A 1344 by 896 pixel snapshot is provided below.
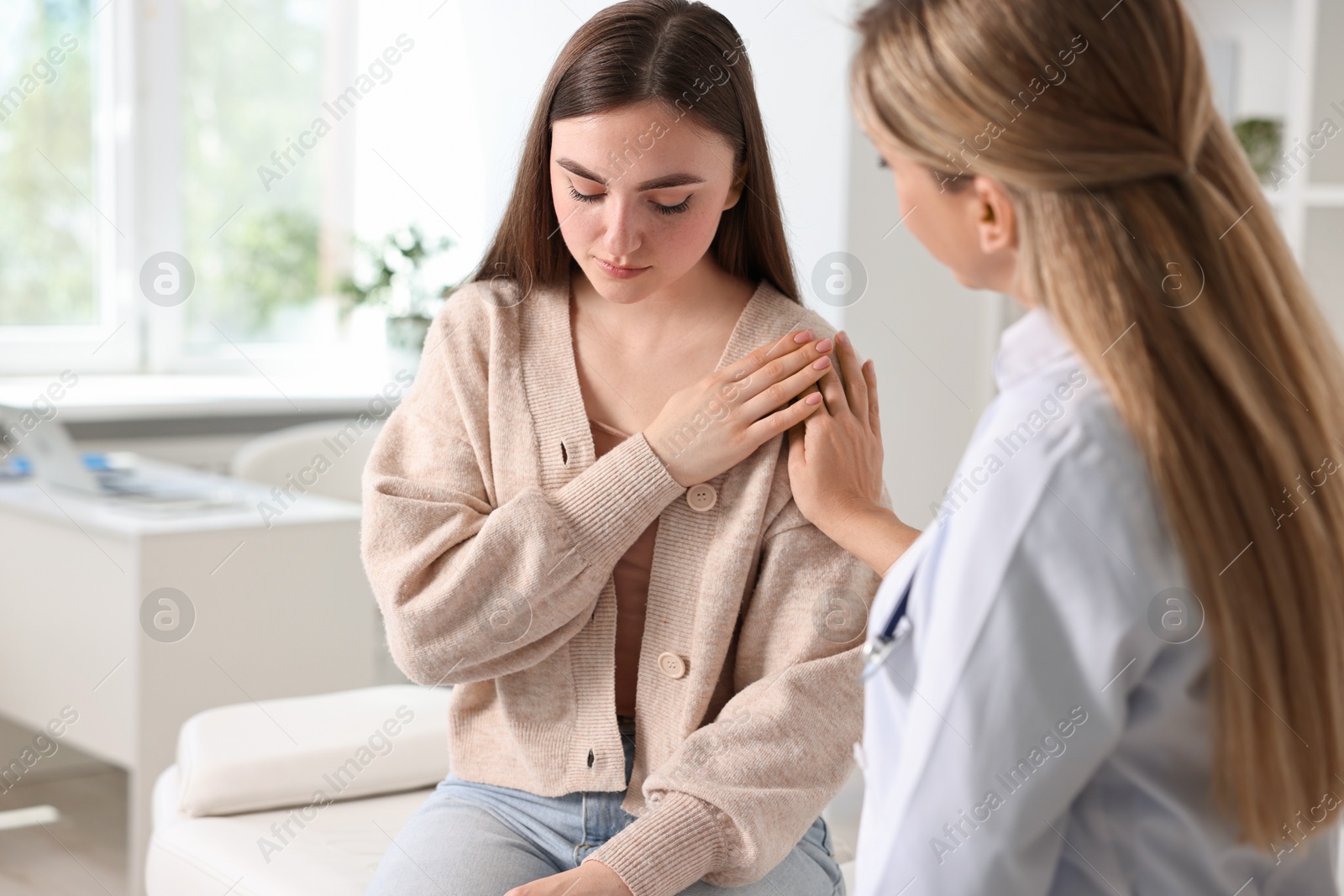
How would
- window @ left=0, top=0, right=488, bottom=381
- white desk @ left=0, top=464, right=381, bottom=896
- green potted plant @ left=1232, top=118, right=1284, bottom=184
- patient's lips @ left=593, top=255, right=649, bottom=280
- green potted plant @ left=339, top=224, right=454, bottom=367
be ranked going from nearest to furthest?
1. patient's lips @ left=593, top=255, right=649, bottom=280
2. white desk @ left=0, top=464, right=381, bottom=896
3. green potted plant @ left=1232, top=118, right=1284, bottom=184
4. green potted plant @ left=339, top=224, right=454, bottom=367
5. window @ left=0, top=0, right=488, bottom=381

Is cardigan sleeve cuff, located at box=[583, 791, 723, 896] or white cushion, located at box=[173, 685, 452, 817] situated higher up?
cardigan sleeve cuff, located at box=[583, 791, 723, 896]

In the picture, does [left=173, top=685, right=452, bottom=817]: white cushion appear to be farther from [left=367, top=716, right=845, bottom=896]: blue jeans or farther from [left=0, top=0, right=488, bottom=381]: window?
[left=0, top=0, right=488, bottom=381]: window

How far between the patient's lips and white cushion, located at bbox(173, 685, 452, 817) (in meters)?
0.64

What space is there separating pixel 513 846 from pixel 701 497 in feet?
1.24

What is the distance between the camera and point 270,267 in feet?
12.0

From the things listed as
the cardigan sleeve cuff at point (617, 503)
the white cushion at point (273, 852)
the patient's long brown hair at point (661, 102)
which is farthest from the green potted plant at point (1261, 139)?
the cardigan sleeve cuff at point (617, 503)

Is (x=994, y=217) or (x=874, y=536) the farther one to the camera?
(x=874, y=536)

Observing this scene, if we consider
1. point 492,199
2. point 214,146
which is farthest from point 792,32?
point 214,146

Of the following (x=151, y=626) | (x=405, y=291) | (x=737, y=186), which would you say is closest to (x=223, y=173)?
(x=405, y=291)

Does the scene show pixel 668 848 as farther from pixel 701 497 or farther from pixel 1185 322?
pixel 1185 322

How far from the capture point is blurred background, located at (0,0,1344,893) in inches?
85.7

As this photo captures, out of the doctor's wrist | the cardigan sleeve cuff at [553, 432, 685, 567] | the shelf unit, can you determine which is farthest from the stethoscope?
the shelf unit

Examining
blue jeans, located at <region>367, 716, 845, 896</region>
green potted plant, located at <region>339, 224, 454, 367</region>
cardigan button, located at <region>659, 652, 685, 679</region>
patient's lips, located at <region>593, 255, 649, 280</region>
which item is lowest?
blue jeans, located at <region>367, 716, 845, 896</region>

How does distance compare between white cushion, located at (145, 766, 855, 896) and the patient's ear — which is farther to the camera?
white cushion, located at (145, 766, 855, 896)
